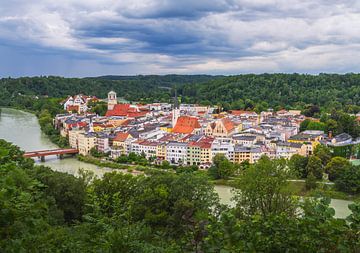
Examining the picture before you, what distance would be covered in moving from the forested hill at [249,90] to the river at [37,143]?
397 inches

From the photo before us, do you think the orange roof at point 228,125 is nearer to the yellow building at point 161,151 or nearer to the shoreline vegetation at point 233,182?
the yellow building at point 161,151

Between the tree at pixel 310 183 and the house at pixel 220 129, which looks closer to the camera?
the tree at pixel 310 183

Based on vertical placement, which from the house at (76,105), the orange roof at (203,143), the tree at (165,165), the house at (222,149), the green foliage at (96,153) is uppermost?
the house at (76,105)

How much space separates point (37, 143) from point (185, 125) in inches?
229

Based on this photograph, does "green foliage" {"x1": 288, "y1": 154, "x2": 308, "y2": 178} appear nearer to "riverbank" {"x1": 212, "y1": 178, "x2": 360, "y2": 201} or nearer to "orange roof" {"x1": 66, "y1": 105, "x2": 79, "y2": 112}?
"riverbank" {"x1": 212, "y1": 178, "x2": 360, "y2": 201}

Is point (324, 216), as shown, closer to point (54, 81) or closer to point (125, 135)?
point (125, 135)

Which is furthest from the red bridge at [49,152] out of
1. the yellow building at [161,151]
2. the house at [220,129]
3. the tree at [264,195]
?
the tree at [264,195]

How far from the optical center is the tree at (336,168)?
33.2ft

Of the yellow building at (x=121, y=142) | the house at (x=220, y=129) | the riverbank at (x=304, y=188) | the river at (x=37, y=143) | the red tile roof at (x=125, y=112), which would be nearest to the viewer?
the river at (x=37, y=143)

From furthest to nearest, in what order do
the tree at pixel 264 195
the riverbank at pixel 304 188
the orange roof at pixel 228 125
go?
the orange roof at pixel 228 125 < the riverbank at pixel 304 188 < the tree at pixel 264 195

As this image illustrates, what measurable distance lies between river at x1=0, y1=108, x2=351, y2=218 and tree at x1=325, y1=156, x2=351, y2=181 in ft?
4.78

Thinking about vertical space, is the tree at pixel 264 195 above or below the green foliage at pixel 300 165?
above

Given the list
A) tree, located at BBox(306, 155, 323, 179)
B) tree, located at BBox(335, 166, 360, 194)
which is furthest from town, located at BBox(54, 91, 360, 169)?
tree, located at BBox(335, 166, 360, 194)

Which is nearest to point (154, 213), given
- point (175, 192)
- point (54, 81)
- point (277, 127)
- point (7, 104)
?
point (175, 192)
